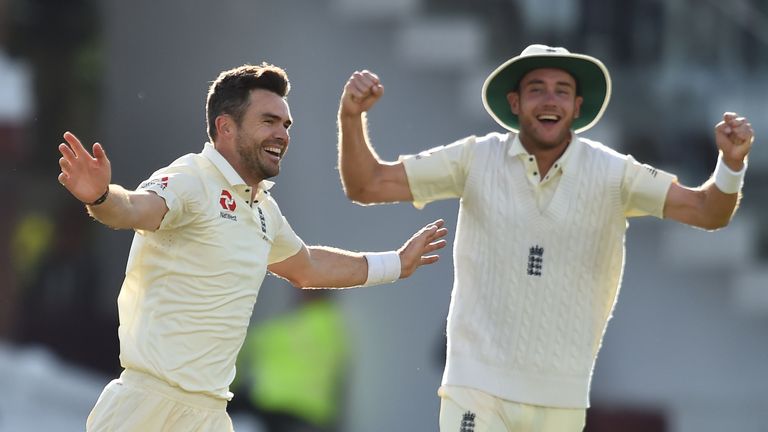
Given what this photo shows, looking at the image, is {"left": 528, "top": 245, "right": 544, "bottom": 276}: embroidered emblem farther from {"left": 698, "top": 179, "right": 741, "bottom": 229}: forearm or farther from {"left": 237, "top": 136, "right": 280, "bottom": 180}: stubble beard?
{"left": 237, "top": 136, "right": 280, "bottom": 180}: stubble beard

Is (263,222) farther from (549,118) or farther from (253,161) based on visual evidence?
(549,118)

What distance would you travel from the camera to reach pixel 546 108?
230 inches

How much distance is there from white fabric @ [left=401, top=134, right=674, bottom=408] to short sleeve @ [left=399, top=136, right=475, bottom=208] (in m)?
0.04

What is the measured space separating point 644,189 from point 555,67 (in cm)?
50

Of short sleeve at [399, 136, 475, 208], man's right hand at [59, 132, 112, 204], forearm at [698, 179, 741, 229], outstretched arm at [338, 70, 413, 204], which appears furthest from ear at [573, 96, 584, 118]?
man's right hand at [59, 132, 112, 204]

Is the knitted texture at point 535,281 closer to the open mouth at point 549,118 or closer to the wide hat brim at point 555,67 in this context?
the open mouth at point 549,118

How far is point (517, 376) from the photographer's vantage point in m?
5.70

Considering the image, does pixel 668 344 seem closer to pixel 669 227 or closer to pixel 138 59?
pixel 669 227

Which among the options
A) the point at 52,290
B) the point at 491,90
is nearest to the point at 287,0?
the point at 52,290

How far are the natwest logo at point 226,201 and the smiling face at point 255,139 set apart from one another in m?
0.11

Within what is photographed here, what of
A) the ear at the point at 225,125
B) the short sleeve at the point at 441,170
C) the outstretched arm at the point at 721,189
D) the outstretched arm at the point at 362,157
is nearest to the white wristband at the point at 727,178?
the outstretched arm at the point at 721,189

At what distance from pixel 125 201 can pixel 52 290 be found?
9185mm

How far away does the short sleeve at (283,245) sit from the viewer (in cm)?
558

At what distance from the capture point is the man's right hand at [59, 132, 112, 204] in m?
4.76
